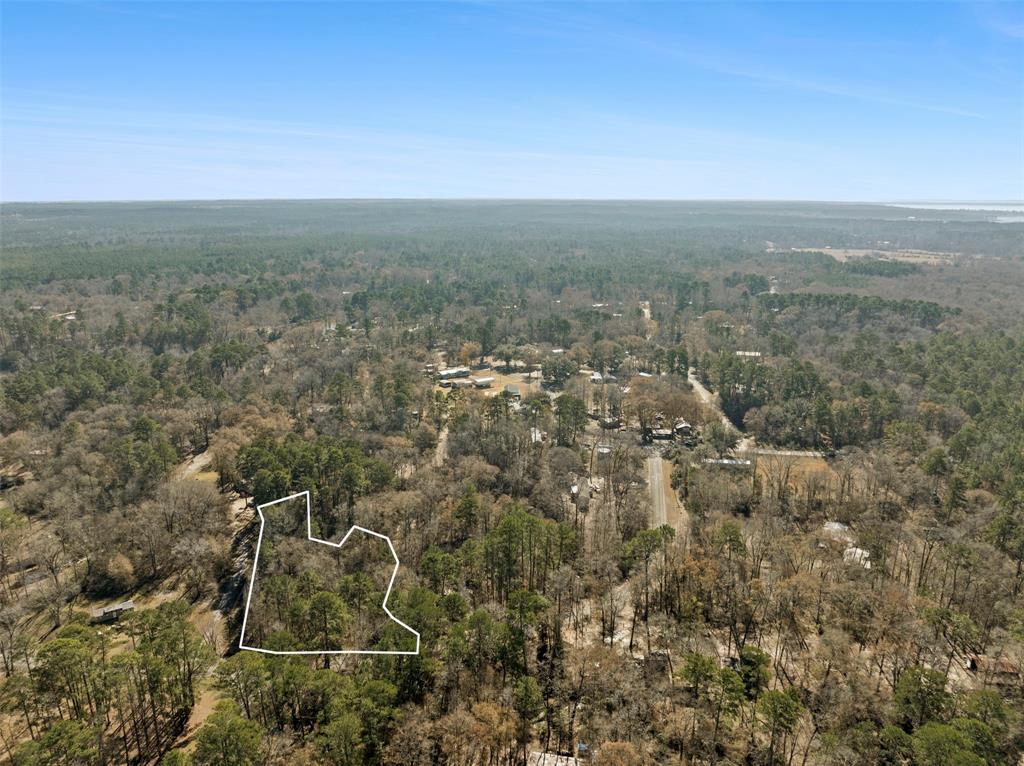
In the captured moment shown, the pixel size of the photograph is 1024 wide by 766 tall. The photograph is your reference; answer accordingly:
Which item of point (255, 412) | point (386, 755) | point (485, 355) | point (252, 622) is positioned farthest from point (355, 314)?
point (386, 755)

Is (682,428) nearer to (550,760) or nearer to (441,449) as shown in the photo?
(441,449)

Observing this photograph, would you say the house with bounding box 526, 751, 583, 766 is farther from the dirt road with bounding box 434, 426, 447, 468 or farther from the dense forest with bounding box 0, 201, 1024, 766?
the dirt road with bounding box 434, 426, 447, 468

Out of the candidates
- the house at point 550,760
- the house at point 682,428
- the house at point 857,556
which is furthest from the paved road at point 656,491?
the house at point 550,760

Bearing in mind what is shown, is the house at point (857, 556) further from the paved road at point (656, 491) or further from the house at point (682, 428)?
A: the house at point (682, 428)

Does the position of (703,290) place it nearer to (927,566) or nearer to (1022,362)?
(1022,362)

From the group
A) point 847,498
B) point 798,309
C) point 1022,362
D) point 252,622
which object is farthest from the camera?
point 798,309

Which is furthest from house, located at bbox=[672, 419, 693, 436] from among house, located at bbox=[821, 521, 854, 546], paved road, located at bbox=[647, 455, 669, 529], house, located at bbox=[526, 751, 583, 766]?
house, located at bbox=[526, 751, 583, 766]

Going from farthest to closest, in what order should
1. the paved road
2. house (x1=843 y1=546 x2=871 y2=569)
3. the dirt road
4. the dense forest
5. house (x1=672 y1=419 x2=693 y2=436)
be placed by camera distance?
1. house (x1=672 y1=419 x2=693 y2=436)
2. the dirt road
3. the paved road
4. house (x1=843 y1=546 x2=871 y2=569)
5. the dense forest
